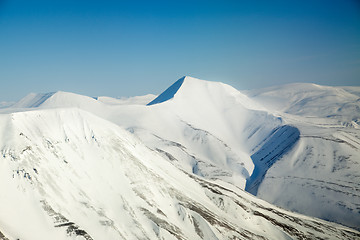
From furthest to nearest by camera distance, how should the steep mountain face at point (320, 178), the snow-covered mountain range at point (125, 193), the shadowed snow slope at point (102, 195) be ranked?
the steep mountain face at point (320, 178) → the snow-covered mountain range at point (125, 193) → the shadowed snow slope at point (102, 195)

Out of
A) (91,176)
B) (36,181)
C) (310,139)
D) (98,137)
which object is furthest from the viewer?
(310,139)

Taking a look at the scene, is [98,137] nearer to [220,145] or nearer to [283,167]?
[283,167]

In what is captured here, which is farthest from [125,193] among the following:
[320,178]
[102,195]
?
[320,178]

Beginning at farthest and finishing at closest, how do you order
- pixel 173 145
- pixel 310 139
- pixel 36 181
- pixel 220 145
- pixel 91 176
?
1. pixel 220 145
2. pixel 173 145
3. pixel 310 139
4. pixel 91 176
5. pixel 36 181

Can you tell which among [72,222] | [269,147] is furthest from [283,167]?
[72,222]

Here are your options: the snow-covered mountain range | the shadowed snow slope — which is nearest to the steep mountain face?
the snow-covered mountain range

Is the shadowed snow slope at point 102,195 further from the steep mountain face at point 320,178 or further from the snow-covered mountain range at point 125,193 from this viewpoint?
the steep mountain face at point 320,178

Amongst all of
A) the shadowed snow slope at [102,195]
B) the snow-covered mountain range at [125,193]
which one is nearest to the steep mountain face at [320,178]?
the snow-covered mountain range at [125,193]

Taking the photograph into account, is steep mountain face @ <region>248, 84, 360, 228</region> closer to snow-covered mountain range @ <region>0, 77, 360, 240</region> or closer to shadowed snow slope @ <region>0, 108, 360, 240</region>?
snow-covered mountain range @ <region>0, 77, 360, 240</region>
